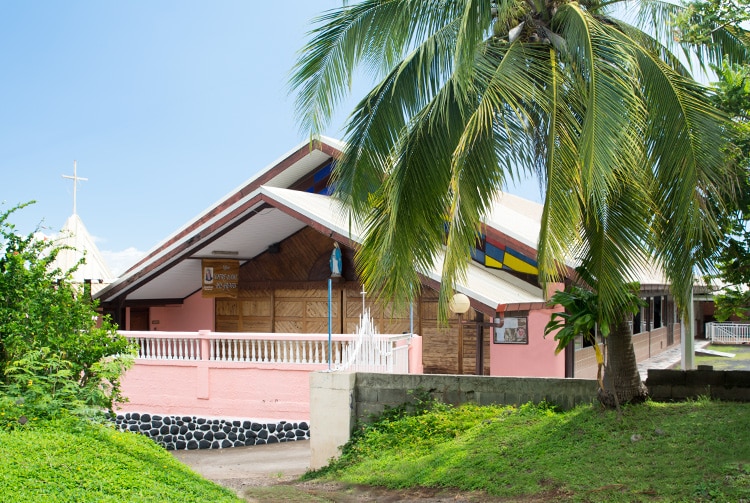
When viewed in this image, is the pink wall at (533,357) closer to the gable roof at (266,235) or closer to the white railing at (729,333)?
the gable roof at (266,235)

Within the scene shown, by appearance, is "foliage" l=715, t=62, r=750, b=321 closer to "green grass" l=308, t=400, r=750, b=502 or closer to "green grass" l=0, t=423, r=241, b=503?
"green grass" l=308, t=400, r=750, b=502

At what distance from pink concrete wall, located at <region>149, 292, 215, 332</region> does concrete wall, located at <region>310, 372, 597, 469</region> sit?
9649 mm

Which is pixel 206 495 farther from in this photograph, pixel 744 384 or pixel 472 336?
pixel 472 336

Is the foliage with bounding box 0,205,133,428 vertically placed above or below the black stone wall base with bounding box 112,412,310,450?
above

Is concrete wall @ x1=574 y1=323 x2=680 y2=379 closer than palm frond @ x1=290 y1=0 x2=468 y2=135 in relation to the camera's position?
No

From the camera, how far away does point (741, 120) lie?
8.19 metres

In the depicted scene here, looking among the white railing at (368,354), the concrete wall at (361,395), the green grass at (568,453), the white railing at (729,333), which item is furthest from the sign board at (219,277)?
the white railing at (729,333)

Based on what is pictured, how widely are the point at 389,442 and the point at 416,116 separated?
480cm

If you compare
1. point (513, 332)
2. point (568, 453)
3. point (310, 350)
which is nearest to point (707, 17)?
point (568, 453)

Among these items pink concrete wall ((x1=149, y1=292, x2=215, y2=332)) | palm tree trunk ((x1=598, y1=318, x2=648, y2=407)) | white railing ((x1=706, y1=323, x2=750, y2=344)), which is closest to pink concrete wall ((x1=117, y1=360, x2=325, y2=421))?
pink concrete wall ((x1=149, y1=292, x2=215, y2=332))

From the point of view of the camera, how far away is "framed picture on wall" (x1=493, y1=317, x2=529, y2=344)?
47.9 ft

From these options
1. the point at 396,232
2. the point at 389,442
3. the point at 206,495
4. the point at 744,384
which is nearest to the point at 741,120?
the point at 744,384

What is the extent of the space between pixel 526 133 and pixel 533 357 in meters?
7.19

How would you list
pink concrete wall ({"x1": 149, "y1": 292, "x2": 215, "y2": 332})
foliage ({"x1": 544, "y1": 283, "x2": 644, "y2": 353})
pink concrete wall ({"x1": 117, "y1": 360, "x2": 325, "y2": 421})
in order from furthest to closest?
pink concrete wall ({"x1": 149, "y1": 292, "x2": 215, "y2": 332})
pink concrete wall ({"x1": 117, "y1": 360, "x2": 325, "y2": 421})
foliage ({"x1": 544, "y1": 283, "x2": 644, "y2": 353})
